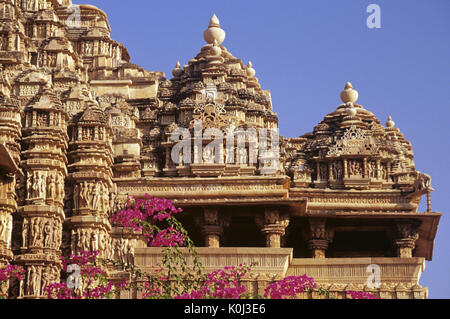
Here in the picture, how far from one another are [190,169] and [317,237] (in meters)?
A: 4.84

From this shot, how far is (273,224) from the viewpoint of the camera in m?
33.8

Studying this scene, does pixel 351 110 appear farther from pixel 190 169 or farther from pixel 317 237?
pixel 190 169

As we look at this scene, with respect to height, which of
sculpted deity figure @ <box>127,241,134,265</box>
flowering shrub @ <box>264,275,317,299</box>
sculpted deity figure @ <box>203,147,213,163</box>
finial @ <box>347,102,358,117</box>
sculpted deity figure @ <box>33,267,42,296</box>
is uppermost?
finial @ <box>347,102,358,117</box>

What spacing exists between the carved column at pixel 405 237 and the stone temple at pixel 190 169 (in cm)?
3

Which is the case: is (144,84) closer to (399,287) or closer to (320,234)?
(320,234)

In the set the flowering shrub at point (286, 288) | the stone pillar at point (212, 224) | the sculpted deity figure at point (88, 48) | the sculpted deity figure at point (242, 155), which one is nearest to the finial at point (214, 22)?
the sculpted deity figure at point (88, 48)

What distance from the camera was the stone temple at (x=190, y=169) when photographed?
29125 mm

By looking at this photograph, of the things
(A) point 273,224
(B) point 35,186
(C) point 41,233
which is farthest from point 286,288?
(A) point 273,224

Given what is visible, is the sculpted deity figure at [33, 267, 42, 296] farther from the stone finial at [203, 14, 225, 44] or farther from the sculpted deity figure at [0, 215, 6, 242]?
the stone finial at [203, 14, 225, 44]

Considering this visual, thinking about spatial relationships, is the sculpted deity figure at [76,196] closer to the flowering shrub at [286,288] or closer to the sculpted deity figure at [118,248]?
the sculpted deity figure at [118,248]

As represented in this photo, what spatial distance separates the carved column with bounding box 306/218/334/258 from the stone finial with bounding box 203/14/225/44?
12.0m

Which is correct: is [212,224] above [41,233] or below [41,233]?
above

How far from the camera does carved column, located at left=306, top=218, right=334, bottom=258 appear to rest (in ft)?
118

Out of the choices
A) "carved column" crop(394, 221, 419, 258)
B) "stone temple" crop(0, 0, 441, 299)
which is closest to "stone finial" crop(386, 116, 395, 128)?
"stone temple" crop(0, 0, 441, 299)
